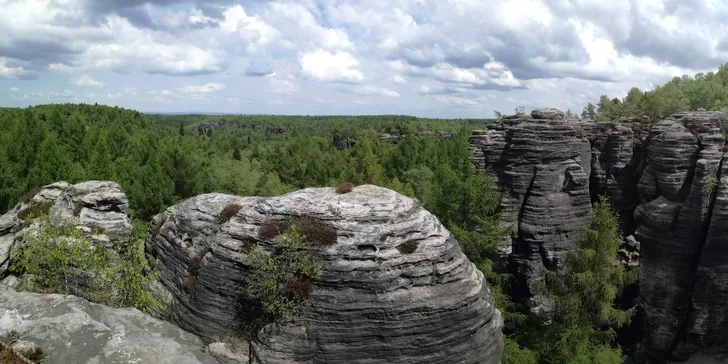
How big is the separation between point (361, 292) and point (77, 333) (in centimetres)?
1070

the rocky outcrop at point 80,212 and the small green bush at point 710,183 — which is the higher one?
the small green bush at point 710,183

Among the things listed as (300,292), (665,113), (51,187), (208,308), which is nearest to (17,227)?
(51,187)

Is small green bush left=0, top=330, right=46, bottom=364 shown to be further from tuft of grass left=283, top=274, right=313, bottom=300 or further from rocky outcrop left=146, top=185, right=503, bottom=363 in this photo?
tuft of grass left=283, top=274, right=313, bottom=300

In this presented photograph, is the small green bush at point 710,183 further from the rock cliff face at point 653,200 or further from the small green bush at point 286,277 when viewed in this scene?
the small green bush at point 286,277

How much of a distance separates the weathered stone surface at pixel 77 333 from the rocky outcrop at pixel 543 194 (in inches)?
1221

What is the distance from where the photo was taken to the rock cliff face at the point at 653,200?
33500 mm

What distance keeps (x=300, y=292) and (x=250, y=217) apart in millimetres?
4861

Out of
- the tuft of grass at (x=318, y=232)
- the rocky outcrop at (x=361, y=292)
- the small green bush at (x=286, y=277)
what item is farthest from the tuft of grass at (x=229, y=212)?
the tuft of grass at (x=318, y=232)

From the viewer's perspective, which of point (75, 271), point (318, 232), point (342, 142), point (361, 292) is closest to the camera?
point (361, 292)

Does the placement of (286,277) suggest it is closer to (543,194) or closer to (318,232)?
(318,232)

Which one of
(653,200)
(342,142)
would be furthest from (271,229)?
(342,142)

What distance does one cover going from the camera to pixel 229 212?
82.1ft

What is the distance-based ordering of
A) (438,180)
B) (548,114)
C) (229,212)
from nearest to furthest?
(229,212) → (548,114) → (438,180)

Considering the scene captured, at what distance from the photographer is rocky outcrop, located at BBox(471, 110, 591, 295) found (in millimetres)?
39875
